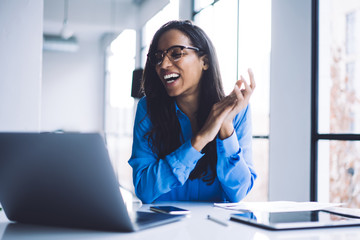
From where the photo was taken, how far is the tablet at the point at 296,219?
2.96ft

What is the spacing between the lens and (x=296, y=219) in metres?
0.97

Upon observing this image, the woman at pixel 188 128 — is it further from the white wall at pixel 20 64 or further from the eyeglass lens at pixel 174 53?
the white wall at pixel 20 64

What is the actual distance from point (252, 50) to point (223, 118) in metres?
2.46

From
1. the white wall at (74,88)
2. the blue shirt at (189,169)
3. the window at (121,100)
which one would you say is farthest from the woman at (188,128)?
the white wall at (74,88)

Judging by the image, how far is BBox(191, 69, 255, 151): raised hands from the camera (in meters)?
1.48

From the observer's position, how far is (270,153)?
321cm

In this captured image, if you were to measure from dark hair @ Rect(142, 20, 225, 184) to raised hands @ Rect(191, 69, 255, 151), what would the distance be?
0.62ft

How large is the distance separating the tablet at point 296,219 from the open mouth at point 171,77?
0.86m

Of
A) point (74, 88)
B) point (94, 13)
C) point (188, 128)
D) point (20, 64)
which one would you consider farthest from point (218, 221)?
point (74, 88)

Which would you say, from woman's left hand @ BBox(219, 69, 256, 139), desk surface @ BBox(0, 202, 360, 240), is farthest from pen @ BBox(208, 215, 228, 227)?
woman's left hand @ BBox(219, 69, 256, 139)

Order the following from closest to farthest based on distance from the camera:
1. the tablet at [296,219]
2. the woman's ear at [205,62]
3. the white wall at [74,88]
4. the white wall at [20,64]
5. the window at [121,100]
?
the tablet at [296,219] → the woman's ear at [205,62] → the white wall at [20,64] → the window at [121,100] → the white wall at [74,88]

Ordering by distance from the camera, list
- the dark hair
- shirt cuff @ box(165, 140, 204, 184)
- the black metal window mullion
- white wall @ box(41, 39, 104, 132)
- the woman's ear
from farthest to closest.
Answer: white wall @ box(41, 39, 104, 132) < the black metal window mullion < the woman's ear < the dark hair < shirt cuff @ box(165, 140, 204, 184)

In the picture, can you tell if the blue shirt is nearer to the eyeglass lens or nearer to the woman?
the woman

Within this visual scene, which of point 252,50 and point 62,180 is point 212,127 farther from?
point 252,50
